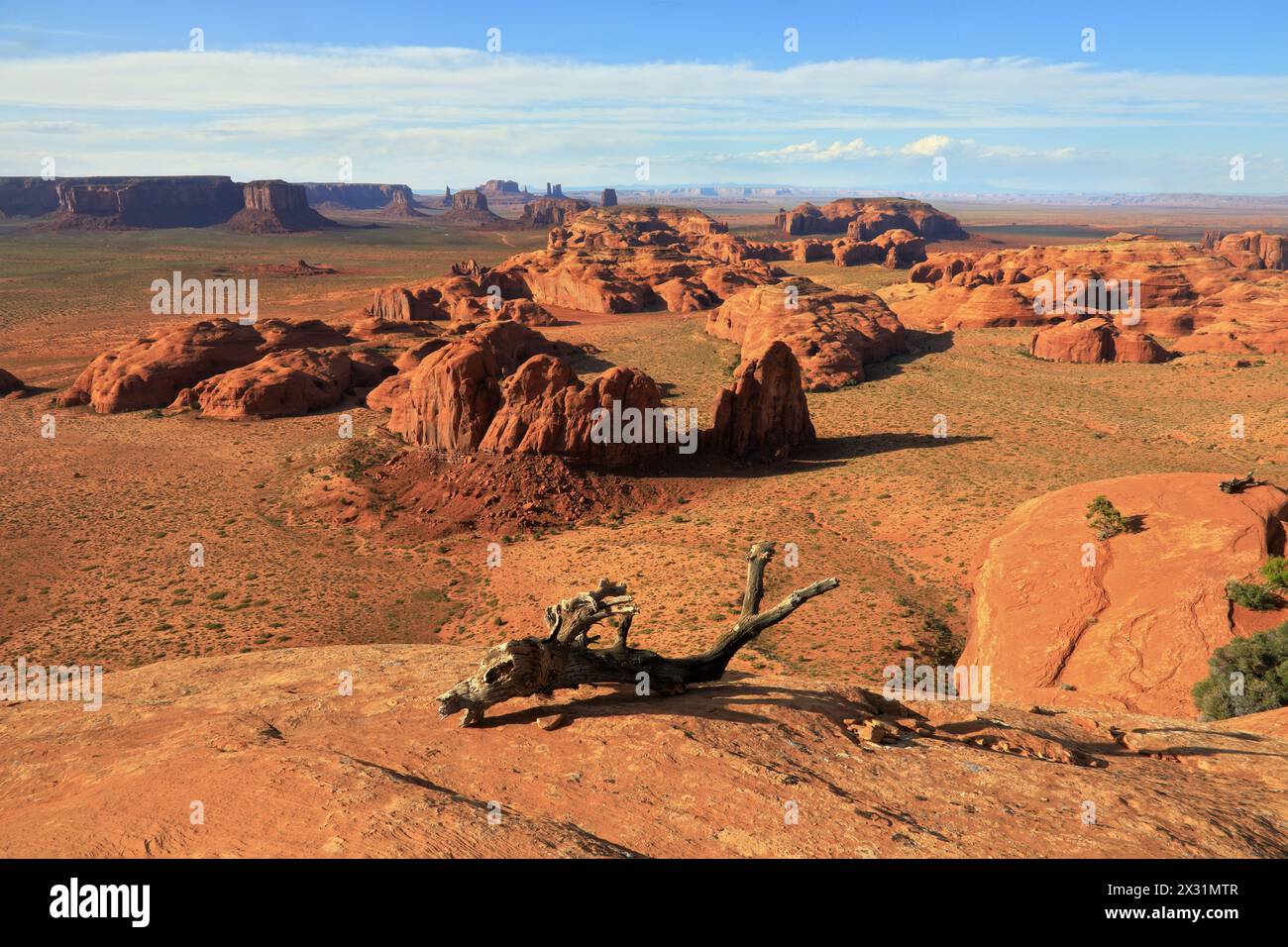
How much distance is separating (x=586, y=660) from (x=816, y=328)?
5722cm

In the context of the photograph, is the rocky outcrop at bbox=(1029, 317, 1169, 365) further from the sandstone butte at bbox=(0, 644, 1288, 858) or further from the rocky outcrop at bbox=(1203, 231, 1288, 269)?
the rocky outcrop at bbox=(1203, 231, 1288, 269)

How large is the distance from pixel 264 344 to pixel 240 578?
133 ft

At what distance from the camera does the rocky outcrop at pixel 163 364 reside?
54.5 metres

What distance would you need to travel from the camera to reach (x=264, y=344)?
6391cm

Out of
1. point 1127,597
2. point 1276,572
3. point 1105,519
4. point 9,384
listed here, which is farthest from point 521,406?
point 9,384

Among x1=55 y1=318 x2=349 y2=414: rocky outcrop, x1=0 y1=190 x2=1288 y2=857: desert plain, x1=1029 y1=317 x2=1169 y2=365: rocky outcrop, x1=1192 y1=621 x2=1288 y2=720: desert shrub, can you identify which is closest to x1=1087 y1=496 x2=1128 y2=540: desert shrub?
x1=0 y1=190 x2=1288 y2=857: desert plain

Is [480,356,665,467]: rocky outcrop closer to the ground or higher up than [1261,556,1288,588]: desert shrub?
higher up

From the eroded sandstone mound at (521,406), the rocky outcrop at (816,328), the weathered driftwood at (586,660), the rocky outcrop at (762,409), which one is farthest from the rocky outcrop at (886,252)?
the weathered driftwood at (586,660)

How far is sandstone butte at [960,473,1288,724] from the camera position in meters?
18.1

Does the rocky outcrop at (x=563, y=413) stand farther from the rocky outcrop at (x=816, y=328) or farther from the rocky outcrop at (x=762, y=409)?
the rocky outcrop at (x=816, y=328)

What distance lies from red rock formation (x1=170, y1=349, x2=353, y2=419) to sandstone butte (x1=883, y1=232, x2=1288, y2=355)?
61444 millimetres

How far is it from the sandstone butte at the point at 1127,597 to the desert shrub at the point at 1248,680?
0.75m

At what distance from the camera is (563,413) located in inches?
1467
